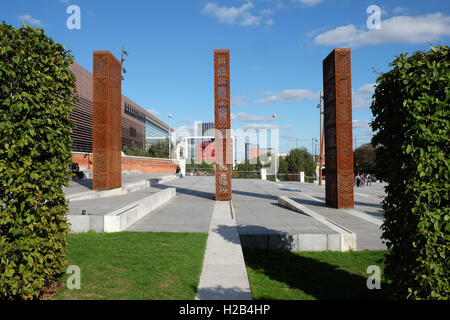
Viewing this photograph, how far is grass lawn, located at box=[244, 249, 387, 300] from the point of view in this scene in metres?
4.73

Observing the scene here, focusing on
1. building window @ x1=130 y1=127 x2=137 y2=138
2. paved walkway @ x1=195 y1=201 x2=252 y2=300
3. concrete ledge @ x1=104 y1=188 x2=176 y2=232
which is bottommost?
paved walkway @ x1=195 y1=201 x2=252 y2=300

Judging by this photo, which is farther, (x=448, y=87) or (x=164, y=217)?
(x=164, y=217)

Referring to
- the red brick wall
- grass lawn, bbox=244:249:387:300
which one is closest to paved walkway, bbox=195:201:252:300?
grass lawn, bbox=244:249:387:300

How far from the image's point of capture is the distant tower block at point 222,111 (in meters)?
14.8

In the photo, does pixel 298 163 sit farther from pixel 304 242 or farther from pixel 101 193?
pixel 304 242

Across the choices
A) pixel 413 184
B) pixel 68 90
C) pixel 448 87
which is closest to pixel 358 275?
pixel 413 184

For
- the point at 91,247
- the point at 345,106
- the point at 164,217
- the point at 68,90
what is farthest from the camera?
the point at 345,106

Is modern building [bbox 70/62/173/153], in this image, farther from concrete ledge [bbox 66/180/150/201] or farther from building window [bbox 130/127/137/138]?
concrete ledge [bbox 66/180/150/201]

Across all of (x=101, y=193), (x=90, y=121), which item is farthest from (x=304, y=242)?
(x=90, y=121)

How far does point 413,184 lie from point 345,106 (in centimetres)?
1017

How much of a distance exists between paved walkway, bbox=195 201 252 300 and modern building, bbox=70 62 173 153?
326cm

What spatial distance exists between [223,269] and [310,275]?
1820 mm
